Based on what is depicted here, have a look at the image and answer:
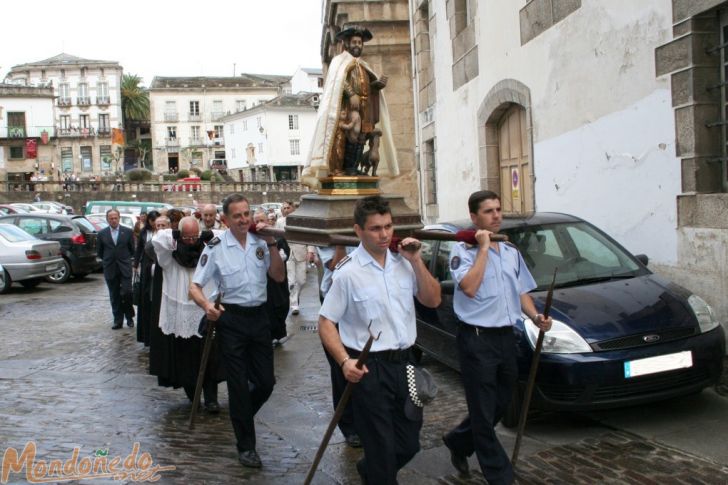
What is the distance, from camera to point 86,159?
7919cm

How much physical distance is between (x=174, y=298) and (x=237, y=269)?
177 cm

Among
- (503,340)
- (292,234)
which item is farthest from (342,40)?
(503,340)

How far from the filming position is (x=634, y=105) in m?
8.46

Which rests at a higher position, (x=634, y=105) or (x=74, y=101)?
(x=74, y=101)

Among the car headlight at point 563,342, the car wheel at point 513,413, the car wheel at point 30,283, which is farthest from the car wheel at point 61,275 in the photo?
the car headlight at point 563,342

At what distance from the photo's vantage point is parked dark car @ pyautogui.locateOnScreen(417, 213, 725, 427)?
527 centimetres

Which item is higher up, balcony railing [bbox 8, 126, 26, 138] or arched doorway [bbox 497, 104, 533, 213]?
balcony railing [bbox 8, 126, 26, 138]

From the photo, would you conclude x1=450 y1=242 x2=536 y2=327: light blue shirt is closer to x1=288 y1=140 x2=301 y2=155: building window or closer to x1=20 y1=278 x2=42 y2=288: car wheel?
x1=20 y1=278 x2=42 y2=288: car wheel

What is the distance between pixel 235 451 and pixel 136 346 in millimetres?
4965

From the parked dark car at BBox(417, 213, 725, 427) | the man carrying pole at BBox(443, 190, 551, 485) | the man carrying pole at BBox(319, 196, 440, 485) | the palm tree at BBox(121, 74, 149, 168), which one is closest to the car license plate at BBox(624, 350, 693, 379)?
the parked dark car at BBox(417, 213, 725, 427)

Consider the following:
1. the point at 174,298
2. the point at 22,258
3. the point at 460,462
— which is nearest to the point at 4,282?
the point at 22,258

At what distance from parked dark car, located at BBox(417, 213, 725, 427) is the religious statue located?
138 centimetres

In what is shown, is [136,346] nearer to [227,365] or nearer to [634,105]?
[227,365]

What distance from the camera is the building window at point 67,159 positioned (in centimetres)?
7769
